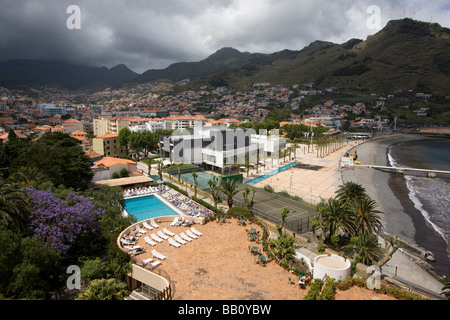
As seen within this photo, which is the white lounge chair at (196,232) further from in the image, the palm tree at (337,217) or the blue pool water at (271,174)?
the blue pool water at (271,174)

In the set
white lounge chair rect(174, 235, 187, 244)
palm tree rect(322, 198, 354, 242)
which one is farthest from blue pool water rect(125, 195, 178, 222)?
palm tree rect(322, 198, 354, 242)

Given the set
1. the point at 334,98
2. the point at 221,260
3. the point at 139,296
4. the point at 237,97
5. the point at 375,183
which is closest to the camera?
the point at 139,296

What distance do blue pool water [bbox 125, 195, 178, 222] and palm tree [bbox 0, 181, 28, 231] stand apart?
1206 centimetres

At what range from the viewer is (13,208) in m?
13.4

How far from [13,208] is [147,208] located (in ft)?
50.2

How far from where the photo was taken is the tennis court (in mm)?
23391

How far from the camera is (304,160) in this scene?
56781mm

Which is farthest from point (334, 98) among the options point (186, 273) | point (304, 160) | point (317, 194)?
point (186, 273)

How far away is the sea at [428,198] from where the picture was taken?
75.7 feet

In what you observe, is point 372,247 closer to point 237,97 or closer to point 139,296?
point 139,296

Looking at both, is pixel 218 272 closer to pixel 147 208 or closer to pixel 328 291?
pixel 328 291

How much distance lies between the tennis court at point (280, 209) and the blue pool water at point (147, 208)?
7.88 meters
